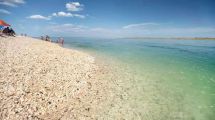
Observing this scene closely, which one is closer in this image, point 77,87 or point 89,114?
point 89,114

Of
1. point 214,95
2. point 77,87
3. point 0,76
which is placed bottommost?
point 214,95

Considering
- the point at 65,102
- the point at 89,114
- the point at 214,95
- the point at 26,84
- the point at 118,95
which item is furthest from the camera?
the point at 214,95

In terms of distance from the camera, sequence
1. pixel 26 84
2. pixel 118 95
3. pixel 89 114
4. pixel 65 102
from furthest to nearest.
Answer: pixel 118 95 → pixel 26 84 → pixel 65 102 → pixel 89 114

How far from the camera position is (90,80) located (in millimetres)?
12609

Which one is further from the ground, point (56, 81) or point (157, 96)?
point (56, 81)

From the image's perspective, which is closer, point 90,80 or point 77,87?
point 77,87

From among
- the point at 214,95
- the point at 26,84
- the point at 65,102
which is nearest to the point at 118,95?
the point at 65,102

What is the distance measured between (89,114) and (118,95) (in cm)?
316

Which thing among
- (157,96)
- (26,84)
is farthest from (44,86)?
(157,96)

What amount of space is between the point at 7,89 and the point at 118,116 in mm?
6665

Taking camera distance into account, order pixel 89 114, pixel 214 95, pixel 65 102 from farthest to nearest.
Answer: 1. pixel 214 95
2. pixel 65 102
3. pixel 89 114

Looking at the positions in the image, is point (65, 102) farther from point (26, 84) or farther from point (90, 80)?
point (90, 80)

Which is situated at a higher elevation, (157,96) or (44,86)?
(44,86)

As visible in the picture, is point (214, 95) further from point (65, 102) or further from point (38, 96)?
point (38, 96)
